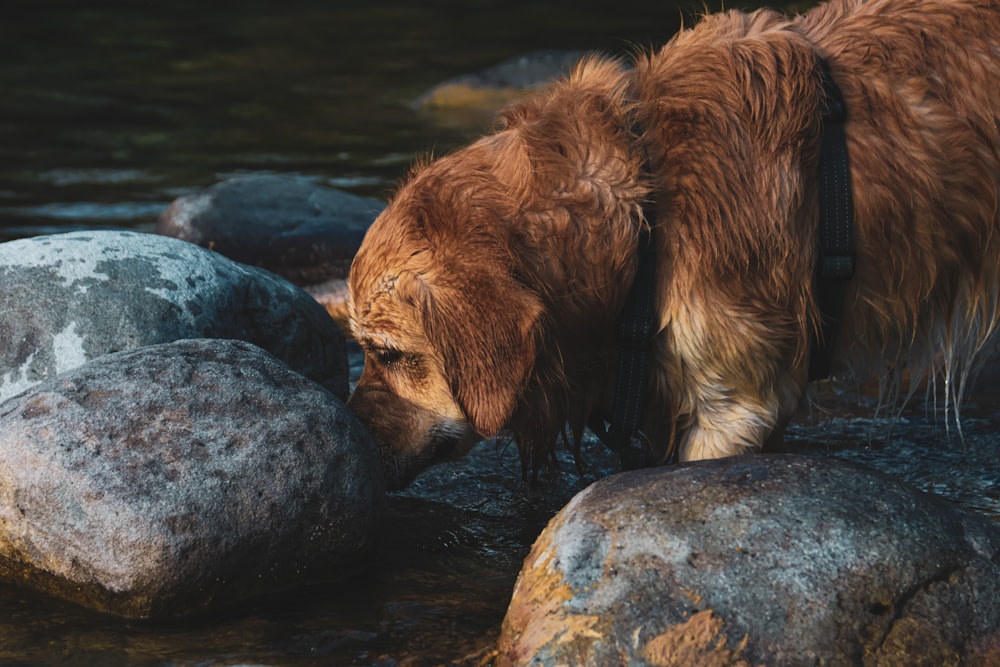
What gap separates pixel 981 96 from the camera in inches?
152

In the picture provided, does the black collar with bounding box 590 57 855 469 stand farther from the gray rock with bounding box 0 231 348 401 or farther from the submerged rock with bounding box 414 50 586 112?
the submerged rock with bounding box 414 50 586 112

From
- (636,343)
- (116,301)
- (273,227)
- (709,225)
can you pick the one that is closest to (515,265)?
(636,343)

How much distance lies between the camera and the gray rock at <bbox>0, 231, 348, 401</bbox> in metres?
4.59

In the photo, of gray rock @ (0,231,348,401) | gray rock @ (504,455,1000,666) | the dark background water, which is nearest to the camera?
gray rock @ (504,455,1000,666)

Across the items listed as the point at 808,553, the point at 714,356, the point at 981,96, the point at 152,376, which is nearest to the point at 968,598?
the point at 808,553

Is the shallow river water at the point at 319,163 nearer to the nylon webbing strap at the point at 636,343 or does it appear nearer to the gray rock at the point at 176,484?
the gray rock at the point at 176,484

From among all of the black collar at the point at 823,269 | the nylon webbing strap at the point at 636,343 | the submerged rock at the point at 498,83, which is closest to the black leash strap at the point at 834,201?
the black collar at the point at 823,269

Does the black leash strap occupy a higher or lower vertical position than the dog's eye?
higher

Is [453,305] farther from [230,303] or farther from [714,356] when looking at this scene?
[230,303]

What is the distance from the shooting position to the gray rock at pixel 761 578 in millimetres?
3258

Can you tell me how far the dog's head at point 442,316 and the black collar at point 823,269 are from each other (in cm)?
30

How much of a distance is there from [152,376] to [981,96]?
263cm

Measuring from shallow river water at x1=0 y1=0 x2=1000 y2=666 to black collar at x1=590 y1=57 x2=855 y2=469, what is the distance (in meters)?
0.87

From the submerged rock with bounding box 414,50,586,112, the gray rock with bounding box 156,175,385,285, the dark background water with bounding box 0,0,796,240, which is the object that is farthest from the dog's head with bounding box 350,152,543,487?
the submerged rock with bounding box 414,50,586,112
